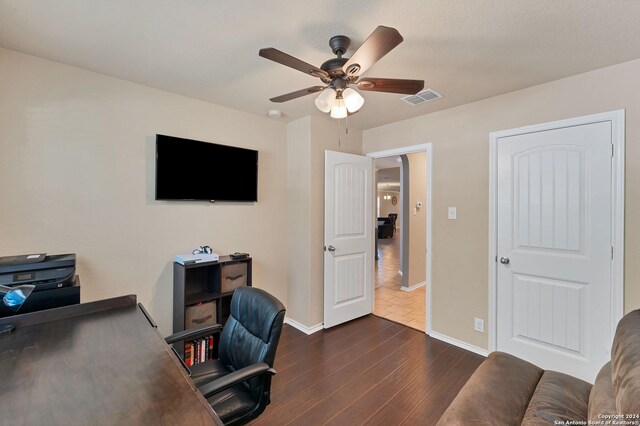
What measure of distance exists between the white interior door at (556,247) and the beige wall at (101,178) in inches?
106

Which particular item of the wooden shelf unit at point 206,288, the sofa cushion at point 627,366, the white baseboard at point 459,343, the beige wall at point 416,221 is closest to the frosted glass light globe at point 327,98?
the wooden shelf unit at point 206,288

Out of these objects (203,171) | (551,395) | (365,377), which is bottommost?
(365,377)

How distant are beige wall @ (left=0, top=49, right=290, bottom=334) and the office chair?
1201 mm

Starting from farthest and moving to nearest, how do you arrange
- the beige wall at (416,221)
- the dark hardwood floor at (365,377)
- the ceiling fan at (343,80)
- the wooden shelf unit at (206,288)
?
the beige wall at (416,221) < the wooden shelf unit at (206,288) < the dark hardwood floor at (365,377) < the ceiling fan at (343,80)

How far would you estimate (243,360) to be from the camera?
160 centimetres

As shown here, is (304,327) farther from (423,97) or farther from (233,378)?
(423,97)

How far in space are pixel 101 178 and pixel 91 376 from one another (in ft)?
5.91

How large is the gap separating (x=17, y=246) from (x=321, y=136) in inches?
109

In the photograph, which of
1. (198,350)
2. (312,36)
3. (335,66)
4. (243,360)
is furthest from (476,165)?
(198,350)

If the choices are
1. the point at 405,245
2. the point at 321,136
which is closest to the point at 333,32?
the point at 321,136

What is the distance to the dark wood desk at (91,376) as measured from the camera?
869 mm

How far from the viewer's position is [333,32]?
1715mm

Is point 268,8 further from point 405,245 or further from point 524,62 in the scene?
point 405,245

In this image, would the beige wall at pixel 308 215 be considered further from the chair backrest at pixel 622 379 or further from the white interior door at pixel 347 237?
the chair backrest at pixel 622 379
